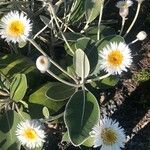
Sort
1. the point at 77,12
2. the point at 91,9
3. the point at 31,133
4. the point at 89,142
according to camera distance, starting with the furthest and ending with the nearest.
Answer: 1. the point at 77,12
2. the point at 91,9
3. the point at 89,142
4. the point at 31,133

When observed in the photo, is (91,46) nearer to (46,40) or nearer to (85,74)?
(85,74)

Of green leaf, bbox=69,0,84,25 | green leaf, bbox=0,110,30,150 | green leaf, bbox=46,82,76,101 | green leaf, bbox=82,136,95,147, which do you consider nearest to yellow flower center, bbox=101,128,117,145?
green leaf, bbox=82,136,95,147

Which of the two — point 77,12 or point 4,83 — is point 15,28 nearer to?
point 4,83

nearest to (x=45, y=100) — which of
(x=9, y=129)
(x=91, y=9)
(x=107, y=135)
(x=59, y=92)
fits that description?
(x=59, y=92)

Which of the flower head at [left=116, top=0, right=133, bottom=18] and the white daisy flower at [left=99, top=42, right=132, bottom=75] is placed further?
the flower head at [left=116, top=0, right=133, bottom=18]

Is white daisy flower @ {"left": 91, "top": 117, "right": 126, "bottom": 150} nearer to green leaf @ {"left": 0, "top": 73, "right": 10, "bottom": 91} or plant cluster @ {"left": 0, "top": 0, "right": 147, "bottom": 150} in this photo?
plant cluster @ {"left": 0, "top": 0, "right": 147, "bottom": 150}

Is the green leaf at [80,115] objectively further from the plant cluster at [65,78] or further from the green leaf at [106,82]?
the green leaf at [106,82]

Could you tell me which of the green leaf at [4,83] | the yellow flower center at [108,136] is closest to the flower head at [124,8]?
the yellow flower center at [108,136]
